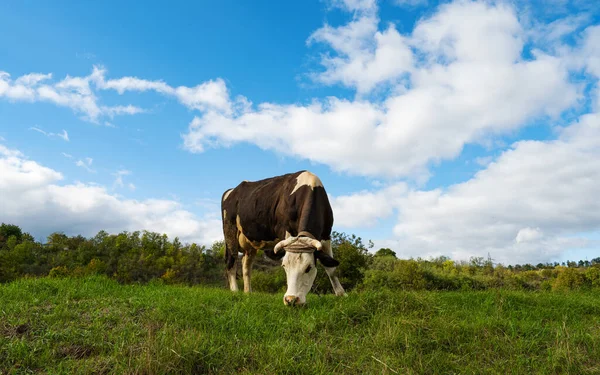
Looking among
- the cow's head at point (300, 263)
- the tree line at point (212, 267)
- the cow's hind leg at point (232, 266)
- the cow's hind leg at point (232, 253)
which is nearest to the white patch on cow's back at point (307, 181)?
the cow's head at point (300, 263)

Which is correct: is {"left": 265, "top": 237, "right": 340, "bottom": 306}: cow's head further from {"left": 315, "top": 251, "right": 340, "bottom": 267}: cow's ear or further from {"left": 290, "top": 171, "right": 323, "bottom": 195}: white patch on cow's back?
{"left": 290, "top": 171, "right": 323, "bottom": 195}: white patch on cow's back

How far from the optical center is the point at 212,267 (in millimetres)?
22188

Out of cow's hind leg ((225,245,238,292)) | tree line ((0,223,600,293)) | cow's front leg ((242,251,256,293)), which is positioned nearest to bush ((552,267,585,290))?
tree line ((0,223,600,293))

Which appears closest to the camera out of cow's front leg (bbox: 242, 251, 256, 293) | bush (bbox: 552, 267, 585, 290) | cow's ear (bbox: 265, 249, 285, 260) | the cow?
the cow

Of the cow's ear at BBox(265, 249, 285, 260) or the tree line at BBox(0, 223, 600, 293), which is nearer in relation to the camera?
the cow's ear at BBox(265, 249, 285, 260)

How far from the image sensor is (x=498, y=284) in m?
14.7

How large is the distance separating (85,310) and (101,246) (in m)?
17.1

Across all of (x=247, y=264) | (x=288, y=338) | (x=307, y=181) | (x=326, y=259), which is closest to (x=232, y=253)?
(x=247, y=264)

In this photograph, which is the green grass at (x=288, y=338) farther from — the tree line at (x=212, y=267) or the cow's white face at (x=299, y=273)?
the tree line at (x=212, y=267)

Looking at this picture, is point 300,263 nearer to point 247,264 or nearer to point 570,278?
point 247,264

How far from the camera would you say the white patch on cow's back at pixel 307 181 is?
29.4 feet

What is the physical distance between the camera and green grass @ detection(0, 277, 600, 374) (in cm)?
401

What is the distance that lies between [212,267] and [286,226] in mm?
14421

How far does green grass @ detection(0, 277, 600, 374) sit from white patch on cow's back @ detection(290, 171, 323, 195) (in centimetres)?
300
